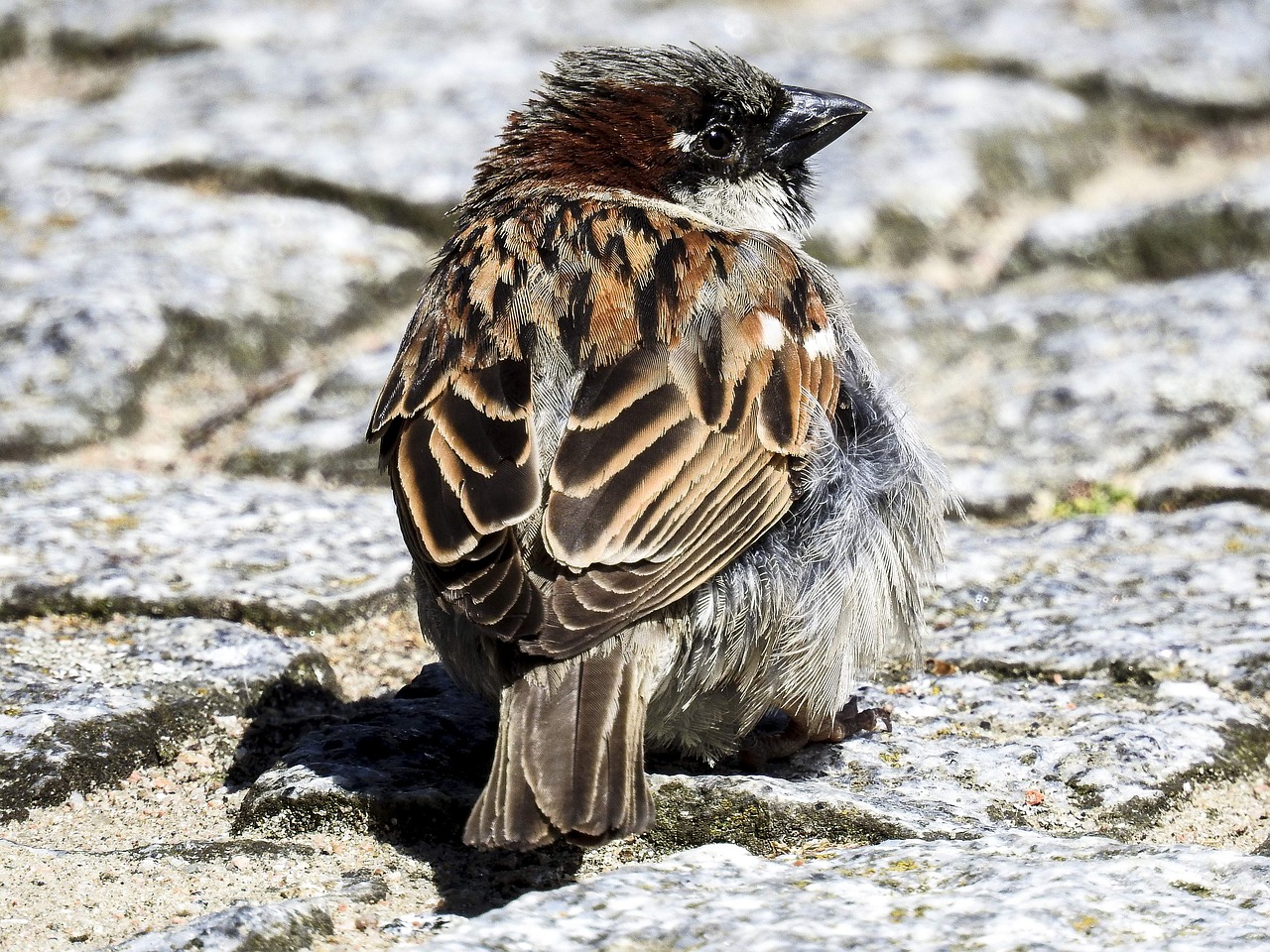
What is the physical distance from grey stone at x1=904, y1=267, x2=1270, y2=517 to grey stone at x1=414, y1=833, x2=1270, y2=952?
211 centimetres

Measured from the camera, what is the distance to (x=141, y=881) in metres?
2.46

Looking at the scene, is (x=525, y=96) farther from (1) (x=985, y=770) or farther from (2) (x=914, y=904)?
(2) (x=914, y=904)

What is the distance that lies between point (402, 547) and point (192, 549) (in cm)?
50

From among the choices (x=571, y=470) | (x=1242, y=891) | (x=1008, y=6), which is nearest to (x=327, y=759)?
(x=571, y=470)

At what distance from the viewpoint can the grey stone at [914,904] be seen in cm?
212

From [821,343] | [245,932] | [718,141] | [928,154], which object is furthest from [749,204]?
[245,932]

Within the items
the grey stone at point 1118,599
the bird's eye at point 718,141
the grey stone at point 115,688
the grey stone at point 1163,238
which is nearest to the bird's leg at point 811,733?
the grey stone at point 1118,599

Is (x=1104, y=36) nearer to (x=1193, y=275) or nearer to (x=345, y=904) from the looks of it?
(x=1193, y=275)

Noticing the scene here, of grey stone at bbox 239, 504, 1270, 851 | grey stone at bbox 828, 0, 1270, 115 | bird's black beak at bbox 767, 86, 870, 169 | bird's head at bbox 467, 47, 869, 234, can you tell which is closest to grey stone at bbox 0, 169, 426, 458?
bird's head at bbox 467, 47, 869, 234

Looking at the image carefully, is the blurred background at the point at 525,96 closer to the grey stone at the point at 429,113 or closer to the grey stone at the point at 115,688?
the grey stone at the point at 429,113

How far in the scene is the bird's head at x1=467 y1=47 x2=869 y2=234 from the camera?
4.05m

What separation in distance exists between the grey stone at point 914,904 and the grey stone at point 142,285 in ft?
8.95

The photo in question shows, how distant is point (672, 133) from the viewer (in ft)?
13.4

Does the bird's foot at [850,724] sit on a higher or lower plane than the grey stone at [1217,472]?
lower
